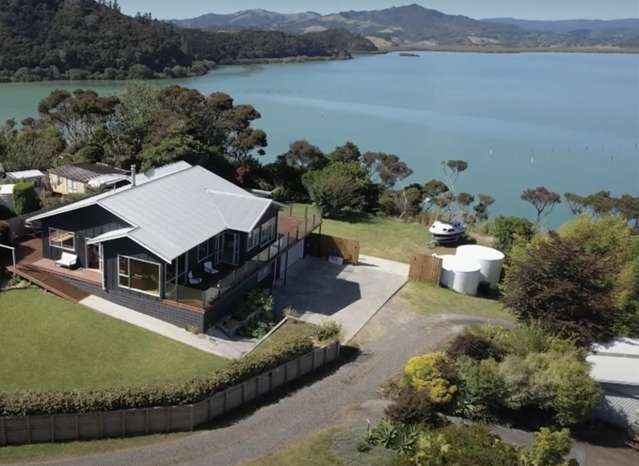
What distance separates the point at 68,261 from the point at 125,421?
366 inches

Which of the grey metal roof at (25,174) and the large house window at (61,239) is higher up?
the grey metal roof at (25,174)

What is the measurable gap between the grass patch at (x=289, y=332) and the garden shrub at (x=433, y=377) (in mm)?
3855

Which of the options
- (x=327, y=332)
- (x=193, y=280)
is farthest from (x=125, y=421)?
(x=327, y=332)

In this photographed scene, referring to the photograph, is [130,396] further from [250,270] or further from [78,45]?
[78,45]

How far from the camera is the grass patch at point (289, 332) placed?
18859 mm

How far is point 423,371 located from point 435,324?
6039 millimetres

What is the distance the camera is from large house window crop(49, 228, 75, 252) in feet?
70.7

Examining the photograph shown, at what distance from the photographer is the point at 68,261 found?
2125 centimetres

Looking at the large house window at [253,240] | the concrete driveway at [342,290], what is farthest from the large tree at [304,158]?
the large house window at [253,240]

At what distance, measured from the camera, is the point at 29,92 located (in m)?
84.8

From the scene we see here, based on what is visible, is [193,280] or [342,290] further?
[342,290]

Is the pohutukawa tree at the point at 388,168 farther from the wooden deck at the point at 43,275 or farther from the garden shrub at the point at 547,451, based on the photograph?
the garden shrub at the point at 547,451

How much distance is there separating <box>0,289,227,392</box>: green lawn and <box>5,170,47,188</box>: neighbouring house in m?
12.4

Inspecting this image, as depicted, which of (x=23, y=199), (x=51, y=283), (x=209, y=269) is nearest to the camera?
(x=51, y=283)
